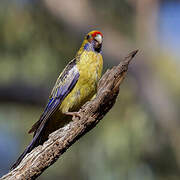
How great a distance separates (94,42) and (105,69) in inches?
194

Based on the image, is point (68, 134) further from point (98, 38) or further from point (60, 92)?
point (98, 38)

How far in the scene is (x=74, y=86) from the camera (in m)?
4.91

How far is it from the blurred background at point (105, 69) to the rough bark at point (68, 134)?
421 cm

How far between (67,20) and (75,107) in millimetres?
5925

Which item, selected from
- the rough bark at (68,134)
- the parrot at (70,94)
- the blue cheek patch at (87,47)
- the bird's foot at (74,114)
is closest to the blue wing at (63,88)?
the parrot at (70,94)

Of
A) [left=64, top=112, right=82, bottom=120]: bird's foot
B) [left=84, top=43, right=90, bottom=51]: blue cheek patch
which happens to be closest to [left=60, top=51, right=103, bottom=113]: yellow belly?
[left=64, top=112, right=82, bottom=120]: bird's foot

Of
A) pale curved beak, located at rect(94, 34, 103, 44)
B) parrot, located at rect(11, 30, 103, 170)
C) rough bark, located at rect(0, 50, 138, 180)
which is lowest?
rough bark, located at rect(0, 50, 138, 180)

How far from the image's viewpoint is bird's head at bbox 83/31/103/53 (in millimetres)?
5266

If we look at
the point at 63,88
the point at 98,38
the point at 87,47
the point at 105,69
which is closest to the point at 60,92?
the point at 63,88

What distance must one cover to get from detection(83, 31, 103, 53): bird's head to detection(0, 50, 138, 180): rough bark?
1074 mm

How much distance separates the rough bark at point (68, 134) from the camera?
406cm

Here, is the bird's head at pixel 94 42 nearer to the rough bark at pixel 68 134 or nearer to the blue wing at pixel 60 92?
the blue wing at pixel 60 92

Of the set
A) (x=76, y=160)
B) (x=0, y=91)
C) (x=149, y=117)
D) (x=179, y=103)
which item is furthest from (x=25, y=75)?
(x=179, y=103)

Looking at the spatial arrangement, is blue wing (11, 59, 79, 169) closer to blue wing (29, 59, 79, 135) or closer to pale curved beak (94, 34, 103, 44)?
blue wing (29, 59, 79, 135)
